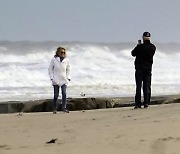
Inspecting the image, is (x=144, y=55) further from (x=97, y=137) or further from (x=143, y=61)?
(x=97, y=137)

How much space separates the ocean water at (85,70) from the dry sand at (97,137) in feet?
29.0

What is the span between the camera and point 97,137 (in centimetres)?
490

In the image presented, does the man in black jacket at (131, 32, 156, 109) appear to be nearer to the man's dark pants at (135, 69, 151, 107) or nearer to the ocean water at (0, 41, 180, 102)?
the man's dark pants at (135, 69, 151, 107)

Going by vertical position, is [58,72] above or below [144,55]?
below

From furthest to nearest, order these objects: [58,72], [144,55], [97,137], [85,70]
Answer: [85,70] < [58,72] < [144,55] < [97,137]

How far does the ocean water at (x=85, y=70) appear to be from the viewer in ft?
62.0

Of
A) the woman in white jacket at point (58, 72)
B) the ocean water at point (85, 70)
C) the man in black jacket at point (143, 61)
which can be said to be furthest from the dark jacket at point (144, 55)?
the ocean water at point (85, 70)

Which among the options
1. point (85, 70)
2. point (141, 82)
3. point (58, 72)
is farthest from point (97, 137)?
point (85, 70)

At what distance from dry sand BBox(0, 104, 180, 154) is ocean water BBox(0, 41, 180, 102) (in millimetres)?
8836

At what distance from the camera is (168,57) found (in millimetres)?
37906

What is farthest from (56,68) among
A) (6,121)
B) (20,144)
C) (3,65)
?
(3,65)

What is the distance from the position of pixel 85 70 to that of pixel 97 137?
894 inches

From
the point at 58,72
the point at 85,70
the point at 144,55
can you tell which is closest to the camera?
the point at 144,55

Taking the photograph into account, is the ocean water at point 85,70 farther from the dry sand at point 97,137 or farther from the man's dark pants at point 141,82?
the dry sand at point 97,137
